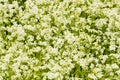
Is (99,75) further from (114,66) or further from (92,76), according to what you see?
(114,66)

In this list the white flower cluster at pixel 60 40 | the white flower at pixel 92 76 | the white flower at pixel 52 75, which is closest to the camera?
the white flower at pixel 52 75

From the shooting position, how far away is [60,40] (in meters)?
7.20

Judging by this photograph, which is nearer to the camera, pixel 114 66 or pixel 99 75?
pixel 99 75

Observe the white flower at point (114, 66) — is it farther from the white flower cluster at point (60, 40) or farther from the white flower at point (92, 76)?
the white flower at point (92, 76)

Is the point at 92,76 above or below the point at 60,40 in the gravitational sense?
below

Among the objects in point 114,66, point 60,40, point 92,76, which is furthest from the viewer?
point 60,40

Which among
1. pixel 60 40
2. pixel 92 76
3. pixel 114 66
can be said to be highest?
pixel 60 40

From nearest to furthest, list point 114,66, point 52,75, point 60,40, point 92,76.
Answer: point 52,75 → point 92,76 → point 114,66 → point 60,40

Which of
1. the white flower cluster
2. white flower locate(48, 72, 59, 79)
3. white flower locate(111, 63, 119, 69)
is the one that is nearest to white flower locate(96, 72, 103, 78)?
the white flower cluster

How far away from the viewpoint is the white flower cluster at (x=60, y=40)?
6648 millimetres

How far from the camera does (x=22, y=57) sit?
22.1 feet

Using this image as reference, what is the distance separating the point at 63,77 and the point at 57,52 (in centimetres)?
54

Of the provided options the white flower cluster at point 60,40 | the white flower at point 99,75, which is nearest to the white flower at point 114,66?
the white flower cluster at point 60,40

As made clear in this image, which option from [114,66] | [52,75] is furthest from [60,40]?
[114,66]
